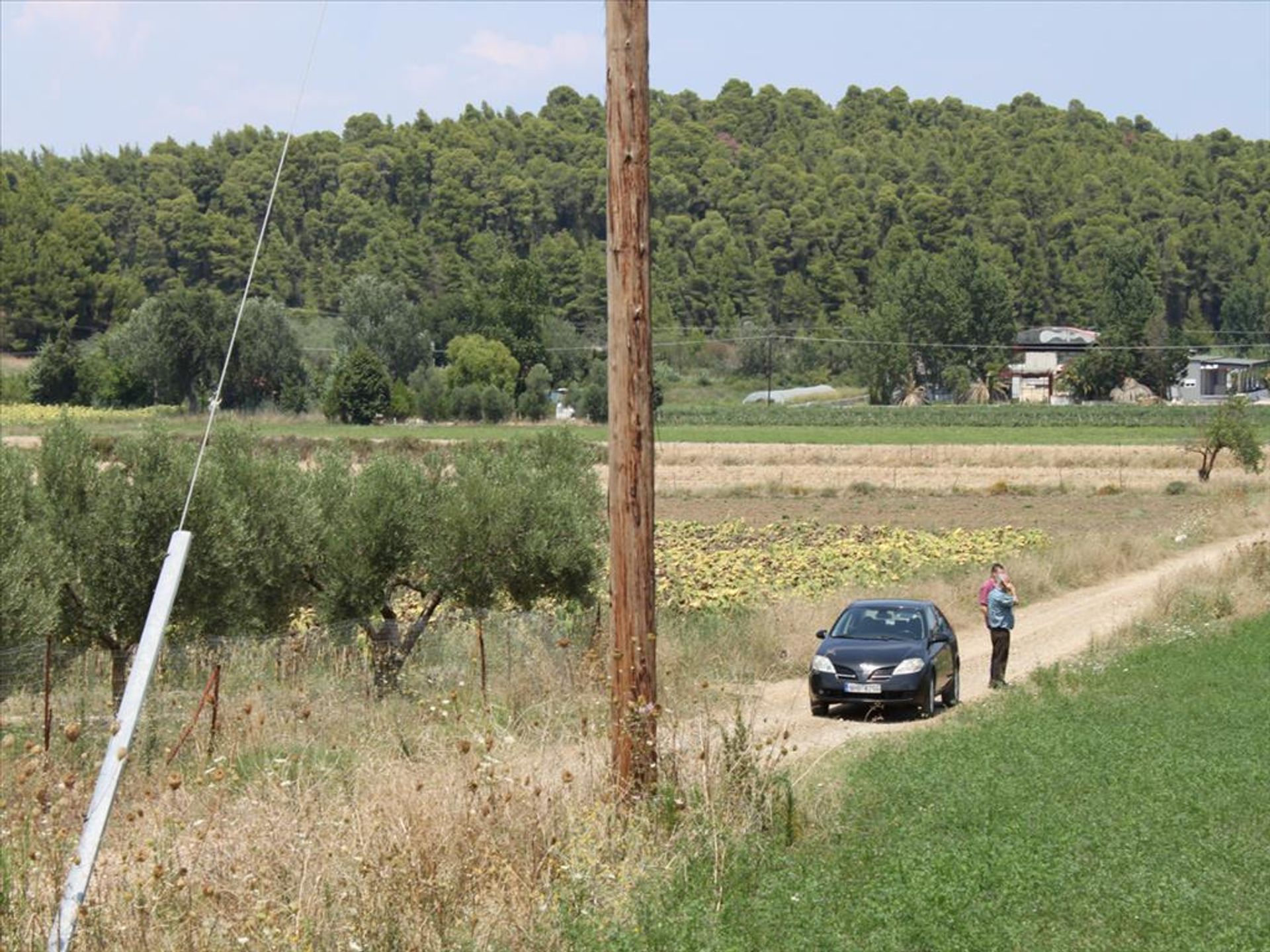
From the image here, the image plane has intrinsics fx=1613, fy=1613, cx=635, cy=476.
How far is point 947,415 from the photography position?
361 feet

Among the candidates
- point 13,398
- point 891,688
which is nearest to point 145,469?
point 891,688

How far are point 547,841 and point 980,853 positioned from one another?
10.3 ft

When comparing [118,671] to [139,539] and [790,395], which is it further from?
[790,395]

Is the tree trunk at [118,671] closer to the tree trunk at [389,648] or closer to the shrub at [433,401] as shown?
the tree trunk at [389,648]

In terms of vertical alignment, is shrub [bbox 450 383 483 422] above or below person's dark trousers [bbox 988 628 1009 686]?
below

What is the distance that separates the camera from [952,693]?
21.4 meters

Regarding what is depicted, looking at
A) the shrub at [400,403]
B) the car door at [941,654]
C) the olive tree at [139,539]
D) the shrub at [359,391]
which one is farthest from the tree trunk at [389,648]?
the shrub at [400,403]

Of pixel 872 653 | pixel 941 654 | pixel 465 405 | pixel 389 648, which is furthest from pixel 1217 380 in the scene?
pixel 389 648

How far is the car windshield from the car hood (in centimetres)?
33

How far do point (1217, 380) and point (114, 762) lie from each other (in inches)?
5793

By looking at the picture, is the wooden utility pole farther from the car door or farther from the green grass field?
the car door

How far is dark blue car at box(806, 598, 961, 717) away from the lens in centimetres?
1970

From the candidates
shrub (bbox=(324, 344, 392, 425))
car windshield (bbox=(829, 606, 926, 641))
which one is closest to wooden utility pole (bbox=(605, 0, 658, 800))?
car windshield (bbox=(829, 606, 926, 641))

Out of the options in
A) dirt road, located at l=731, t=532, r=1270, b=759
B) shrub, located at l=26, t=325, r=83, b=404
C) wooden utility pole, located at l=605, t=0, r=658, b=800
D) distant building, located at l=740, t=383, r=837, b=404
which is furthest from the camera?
distant building, located at l=740, t=383, r=837, b=404
